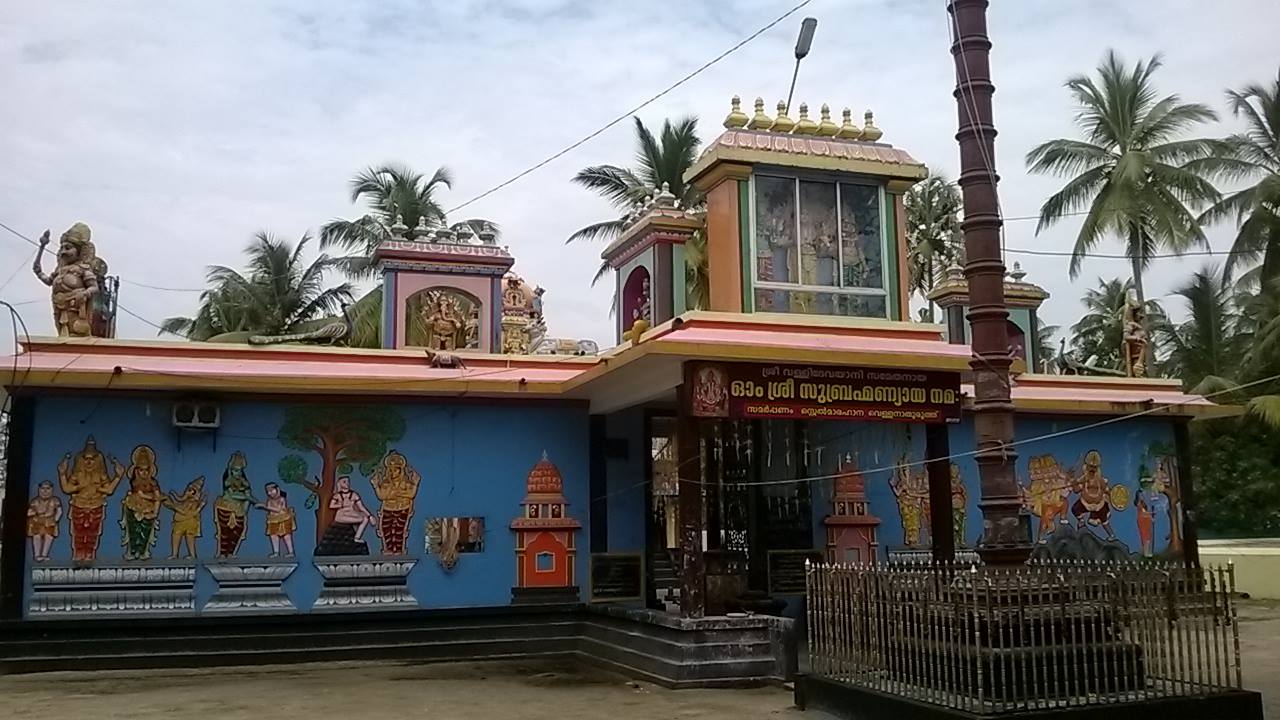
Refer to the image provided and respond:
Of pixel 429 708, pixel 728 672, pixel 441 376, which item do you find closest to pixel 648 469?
pixel 441 376

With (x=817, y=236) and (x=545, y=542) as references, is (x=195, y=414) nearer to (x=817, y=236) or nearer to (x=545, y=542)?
(x=545, y=542)

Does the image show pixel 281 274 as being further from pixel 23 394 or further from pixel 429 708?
pixel 429 708

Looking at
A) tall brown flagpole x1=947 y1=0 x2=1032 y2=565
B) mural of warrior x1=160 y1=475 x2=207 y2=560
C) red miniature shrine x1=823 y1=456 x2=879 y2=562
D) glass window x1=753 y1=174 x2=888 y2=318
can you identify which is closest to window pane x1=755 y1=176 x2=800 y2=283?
glass window x1=753 y1=174 x2=888 y2=318

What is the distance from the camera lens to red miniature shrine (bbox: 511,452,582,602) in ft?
44.0

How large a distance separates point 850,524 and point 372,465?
20.1ft

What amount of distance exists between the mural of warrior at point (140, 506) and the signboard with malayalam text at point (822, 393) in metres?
6.23

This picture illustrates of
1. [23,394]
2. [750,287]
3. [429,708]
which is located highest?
[750,287]

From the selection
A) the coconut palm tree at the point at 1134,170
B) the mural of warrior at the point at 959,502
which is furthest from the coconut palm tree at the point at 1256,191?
the mural of warrior at the point at 959,502

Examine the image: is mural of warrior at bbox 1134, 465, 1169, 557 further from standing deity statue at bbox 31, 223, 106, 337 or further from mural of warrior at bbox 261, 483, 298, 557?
standing deity statue at bbox 31, 223, 106, 337

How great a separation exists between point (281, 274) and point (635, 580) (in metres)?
19.9

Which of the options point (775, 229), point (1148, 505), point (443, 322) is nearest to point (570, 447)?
point (443, 322)

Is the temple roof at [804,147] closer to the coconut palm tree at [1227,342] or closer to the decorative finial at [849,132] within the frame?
the decorative finial at [849,132]

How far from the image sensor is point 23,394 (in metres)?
12.0

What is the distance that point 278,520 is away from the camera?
498 inches
